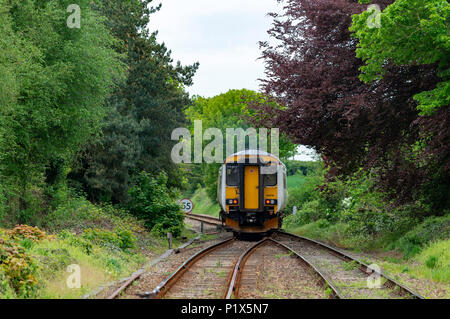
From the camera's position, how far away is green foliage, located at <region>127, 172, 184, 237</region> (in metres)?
22.7

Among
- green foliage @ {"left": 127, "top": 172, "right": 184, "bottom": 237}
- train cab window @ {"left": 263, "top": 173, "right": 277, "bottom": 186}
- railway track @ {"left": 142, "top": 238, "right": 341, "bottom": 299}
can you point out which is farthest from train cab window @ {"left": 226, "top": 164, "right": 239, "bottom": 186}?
railway track @ {"left": 142, "top": 238, "right": 341, "bottom": 299}

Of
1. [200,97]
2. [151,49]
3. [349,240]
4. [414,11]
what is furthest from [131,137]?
[200,97]

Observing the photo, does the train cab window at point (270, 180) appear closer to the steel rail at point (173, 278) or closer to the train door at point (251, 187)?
the train door at point (251, 187)

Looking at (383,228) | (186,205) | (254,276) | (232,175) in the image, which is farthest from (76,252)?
(186,205)

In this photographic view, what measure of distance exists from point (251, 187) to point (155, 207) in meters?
5.08

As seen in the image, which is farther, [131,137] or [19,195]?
[131,137]

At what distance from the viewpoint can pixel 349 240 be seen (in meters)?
19.7

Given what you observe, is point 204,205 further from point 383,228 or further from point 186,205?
point 383,228

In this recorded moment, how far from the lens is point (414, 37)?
1185cm

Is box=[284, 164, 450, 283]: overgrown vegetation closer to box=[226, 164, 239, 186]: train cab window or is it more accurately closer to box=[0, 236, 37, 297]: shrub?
box=[226, 164, 239, 186]: train cab window

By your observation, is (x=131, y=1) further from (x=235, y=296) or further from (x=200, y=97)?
(x=200, y=97)

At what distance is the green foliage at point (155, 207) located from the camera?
22656 millimetres

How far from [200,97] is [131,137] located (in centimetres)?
4642

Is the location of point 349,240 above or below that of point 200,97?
below
